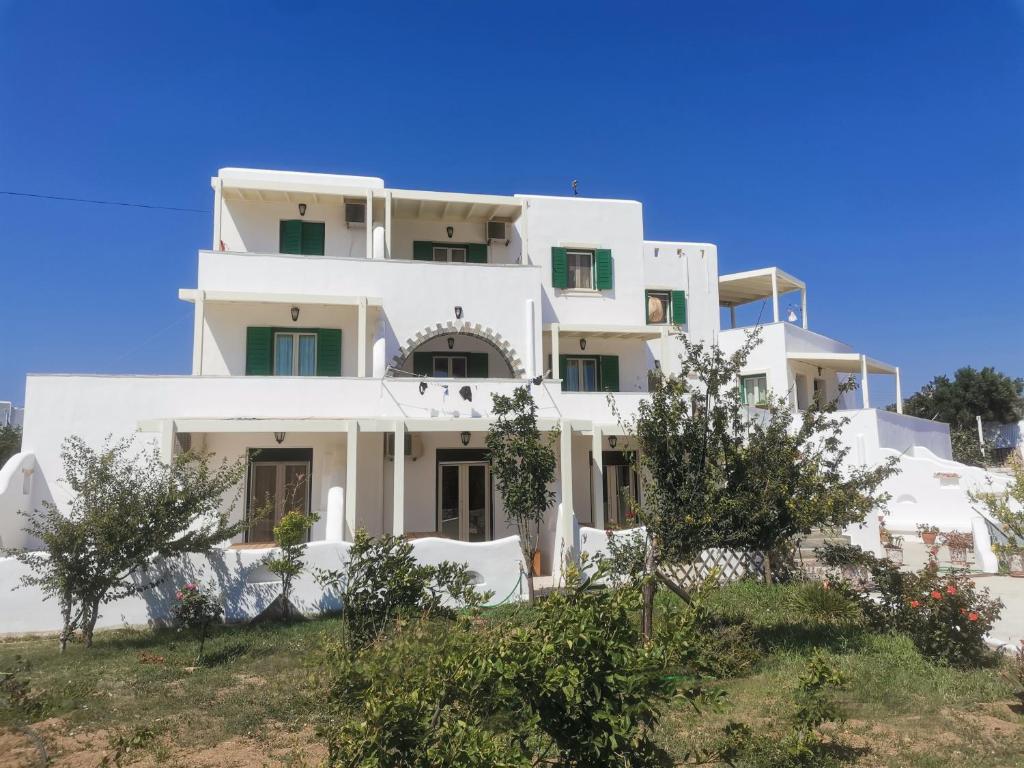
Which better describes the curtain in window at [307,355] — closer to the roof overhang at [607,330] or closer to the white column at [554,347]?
the white column at [554,347]

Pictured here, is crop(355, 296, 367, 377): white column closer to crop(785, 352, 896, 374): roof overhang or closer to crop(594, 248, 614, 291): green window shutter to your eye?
crop(594, 248, 614, 291): green window shutter

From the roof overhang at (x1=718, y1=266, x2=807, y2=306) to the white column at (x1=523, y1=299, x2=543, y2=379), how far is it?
10.2 meters

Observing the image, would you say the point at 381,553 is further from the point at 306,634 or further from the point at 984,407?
the point at 984,407

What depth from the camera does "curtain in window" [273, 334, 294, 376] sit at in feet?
54.6

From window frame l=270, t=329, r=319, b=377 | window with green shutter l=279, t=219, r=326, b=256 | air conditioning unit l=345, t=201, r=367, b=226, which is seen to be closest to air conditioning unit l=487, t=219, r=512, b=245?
air conditioning unit l=345, t=201, r=367, b=226

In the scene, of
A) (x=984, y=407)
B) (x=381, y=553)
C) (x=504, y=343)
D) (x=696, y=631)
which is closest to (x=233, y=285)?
(x=504, y=343)

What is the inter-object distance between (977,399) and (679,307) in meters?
31.9

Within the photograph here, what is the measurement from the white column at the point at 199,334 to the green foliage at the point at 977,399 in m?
43.3

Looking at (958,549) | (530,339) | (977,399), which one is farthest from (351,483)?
(977,399)

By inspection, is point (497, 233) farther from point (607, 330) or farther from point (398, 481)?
point (398, 481)

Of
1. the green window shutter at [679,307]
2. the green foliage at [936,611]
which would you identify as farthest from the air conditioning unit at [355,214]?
the green foliage at [936,611]

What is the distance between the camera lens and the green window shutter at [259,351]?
53.4 feet

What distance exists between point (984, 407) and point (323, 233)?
4248cm

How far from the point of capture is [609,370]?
19859 mm
